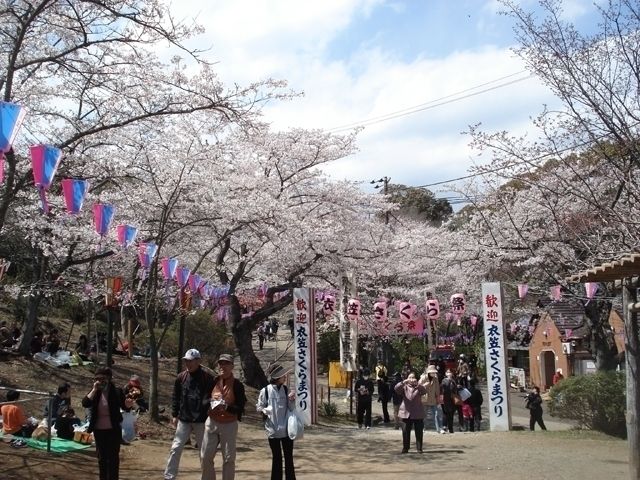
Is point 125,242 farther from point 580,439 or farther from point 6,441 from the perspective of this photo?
point 580,439

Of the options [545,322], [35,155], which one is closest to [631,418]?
[35,155]

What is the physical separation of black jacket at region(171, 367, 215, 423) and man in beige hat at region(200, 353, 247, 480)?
0.10 meters

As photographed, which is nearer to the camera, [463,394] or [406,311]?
[463,394]

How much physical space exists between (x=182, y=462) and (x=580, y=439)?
25.3ft

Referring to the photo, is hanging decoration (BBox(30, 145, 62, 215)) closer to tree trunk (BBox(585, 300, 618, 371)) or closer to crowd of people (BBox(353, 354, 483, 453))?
crowd of people (BBox(353, 354, 483, 453))

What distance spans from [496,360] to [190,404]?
31.4 ft

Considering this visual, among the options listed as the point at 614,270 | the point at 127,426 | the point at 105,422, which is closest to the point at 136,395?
the point at 127,426

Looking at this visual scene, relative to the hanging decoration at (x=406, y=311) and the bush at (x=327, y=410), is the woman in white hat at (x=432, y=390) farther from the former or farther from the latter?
the hanging decoration at (x=406, y=311)

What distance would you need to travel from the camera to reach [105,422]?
6.30m

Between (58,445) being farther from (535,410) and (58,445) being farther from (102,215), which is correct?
(535,410)

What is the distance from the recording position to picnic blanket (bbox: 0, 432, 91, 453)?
879 centimetres

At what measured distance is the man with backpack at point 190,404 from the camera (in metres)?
6.50

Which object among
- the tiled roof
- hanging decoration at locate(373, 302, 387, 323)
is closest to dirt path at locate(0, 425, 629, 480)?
hanging decoration at locate(373, 302, 387, 323)

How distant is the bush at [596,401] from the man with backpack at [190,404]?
9792mm
